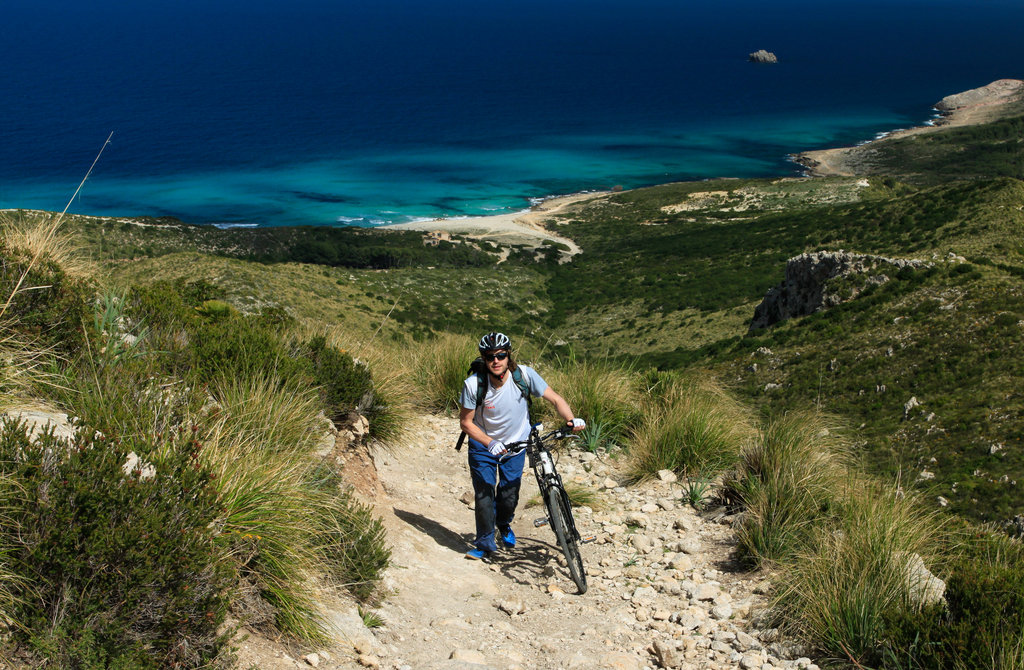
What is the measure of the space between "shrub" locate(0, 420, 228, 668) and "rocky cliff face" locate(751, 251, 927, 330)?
26.7m

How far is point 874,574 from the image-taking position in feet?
15.0

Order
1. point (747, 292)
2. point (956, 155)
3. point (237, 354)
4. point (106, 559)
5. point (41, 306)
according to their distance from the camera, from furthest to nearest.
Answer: point (956, 155)
point (747, 292)
point (237, 354)
point (41, 306)
point (106, 559)

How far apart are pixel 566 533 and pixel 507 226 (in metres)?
73.1

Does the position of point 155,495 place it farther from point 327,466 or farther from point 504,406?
point 504,406

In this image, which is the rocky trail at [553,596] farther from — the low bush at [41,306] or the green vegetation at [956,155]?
the green vegetation at [956,155]

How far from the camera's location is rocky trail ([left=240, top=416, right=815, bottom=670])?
14.5 feet

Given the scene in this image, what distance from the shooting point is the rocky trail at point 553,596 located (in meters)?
4.41

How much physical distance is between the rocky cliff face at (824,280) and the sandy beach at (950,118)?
75565 millimetres

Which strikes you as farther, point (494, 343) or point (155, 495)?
point (494, 343)

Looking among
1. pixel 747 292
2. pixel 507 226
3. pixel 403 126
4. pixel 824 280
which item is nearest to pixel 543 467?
pixel 824 280

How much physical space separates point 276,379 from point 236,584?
85.6 inches

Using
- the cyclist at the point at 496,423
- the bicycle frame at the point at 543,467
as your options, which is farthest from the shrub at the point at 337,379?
the bicycle frame at the point at 543,467

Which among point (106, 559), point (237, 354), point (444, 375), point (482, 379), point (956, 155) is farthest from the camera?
point (956, 155)

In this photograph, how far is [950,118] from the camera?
137750 mm
